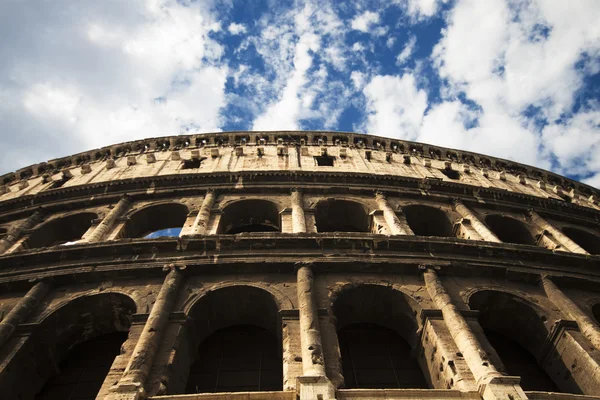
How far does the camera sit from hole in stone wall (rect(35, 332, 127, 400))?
825 centimetres

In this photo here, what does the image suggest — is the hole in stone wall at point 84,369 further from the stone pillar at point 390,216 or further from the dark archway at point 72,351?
the stone pillar at point 390,216

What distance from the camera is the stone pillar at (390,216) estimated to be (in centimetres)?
1156

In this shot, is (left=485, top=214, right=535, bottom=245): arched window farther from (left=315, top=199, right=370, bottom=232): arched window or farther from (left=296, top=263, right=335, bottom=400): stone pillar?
(left=296, top=263, right=335, bottom=400): stone pillar

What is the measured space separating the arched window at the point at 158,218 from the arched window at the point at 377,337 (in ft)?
20.3

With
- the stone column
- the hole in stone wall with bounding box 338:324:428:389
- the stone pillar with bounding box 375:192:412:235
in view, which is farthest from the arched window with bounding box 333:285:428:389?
the stone column

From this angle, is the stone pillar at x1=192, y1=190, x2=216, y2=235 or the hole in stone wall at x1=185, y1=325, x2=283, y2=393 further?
the stone pillar at x1=192, y1=190, x2=216, y2=235

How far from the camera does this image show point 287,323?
8.24 m

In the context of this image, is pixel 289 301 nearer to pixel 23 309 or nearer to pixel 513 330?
pixel 513 330

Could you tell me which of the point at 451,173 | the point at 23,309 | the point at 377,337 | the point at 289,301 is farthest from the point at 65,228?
the point at 451,173

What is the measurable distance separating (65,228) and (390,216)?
30.4 ft

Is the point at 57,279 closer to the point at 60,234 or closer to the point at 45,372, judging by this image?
the point at 45,372

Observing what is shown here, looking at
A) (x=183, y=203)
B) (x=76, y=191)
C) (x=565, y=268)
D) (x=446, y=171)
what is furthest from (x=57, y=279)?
(x=446, y=171)

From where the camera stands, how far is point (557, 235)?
43.3ft

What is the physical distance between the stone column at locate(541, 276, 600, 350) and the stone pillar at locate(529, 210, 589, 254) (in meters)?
2.71
